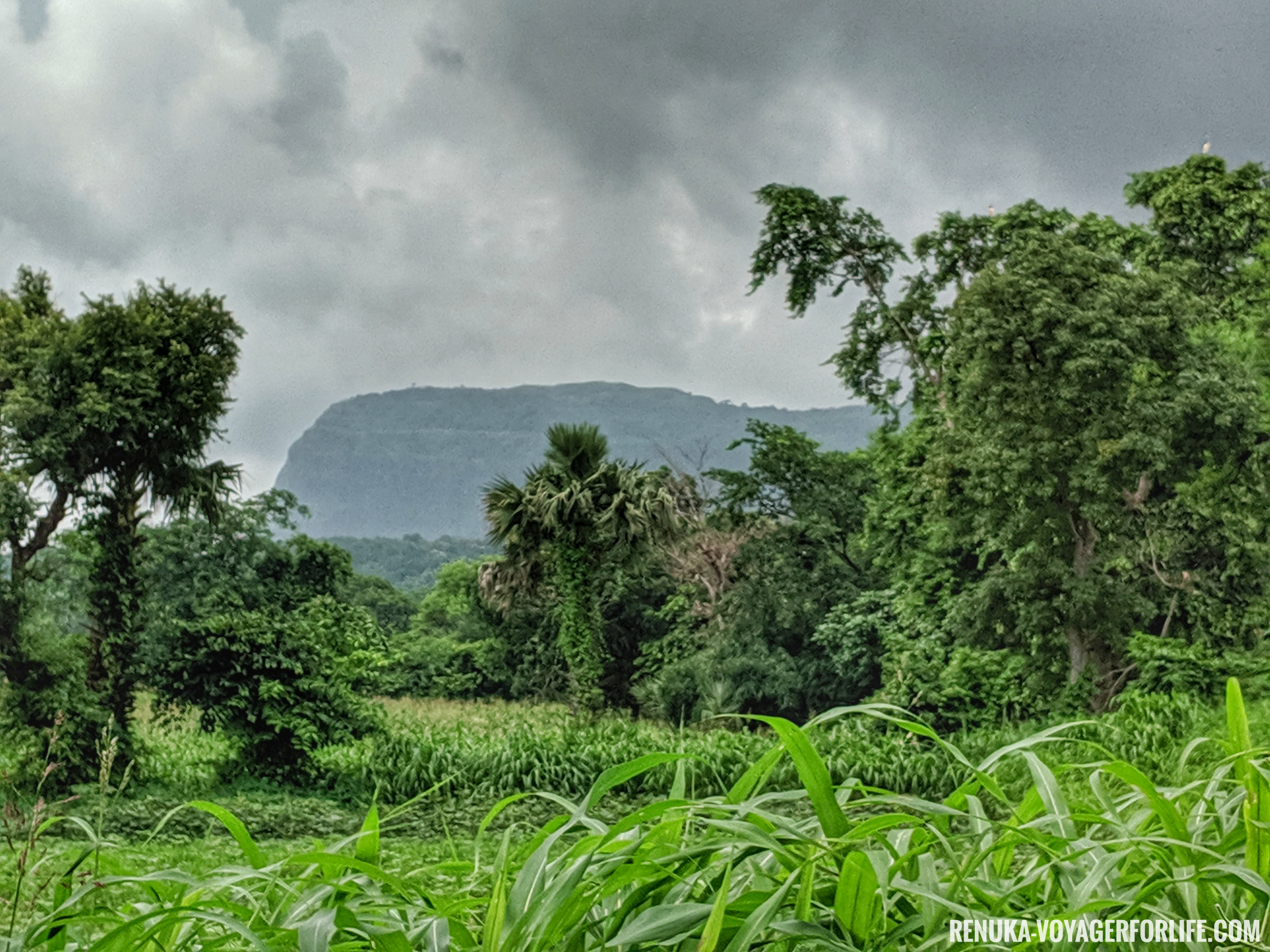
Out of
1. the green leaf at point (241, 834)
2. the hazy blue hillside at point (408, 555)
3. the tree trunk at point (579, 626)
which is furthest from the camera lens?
the hazy blue hillside at point (408, 555)

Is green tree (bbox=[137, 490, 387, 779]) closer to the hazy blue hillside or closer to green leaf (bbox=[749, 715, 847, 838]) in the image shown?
green leaf (bbox=[749, 715, 847, 838])

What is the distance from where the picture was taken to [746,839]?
0.61 metres

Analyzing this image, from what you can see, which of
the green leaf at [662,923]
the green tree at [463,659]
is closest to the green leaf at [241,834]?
the green leaf at [662,923]

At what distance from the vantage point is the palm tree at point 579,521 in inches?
458

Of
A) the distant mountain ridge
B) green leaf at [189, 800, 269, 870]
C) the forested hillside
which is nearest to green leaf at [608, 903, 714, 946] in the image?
green leaf at [189, 800, 269, 870]

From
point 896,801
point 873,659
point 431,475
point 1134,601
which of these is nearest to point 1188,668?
point 1134,601

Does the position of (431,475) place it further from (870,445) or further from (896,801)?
(896,801)

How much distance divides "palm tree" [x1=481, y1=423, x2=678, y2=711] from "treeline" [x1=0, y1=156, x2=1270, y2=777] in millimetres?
35

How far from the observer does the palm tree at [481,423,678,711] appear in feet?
38.2

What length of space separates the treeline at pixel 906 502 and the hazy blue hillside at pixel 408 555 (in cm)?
1716

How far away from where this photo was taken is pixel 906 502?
11.7m

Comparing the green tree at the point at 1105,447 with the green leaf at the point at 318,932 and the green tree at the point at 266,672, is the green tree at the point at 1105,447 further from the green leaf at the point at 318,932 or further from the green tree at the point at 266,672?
the green leaf at the point at 318,932

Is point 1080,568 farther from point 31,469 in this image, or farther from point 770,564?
point 31,469

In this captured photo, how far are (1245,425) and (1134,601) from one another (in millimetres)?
1683
